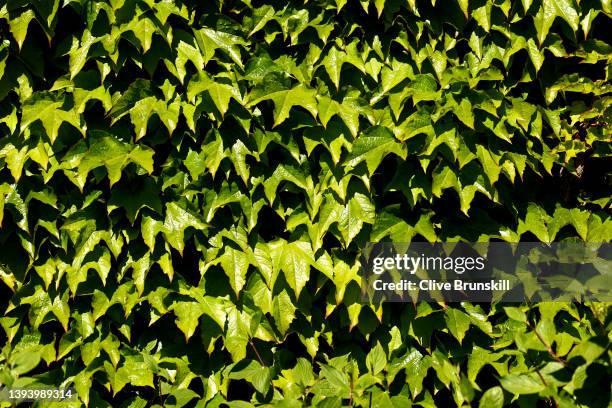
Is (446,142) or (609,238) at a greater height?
(446,142)

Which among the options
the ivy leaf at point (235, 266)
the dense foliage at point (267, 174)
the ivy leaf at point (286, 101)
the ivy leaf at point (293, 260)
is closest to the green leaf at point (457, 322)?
the dense foliage at point (267, 174)

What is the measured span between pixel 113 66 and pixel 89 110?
0.79ft

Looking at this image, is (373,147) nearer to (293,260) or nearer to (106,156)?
(293,260)

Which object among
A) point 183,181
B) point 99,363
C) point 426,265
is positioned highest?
point 183,181

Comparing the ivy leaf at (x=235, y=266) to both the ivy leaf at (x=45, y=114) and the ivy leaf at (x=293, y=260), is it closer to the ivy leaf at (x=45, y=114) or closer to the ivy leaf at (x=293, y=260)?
the ivy leaf at (x=293, y=260)

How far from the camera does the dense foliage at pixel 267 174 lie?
2.59 m

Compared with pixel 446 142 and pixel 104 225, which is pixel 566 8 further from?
pixel 104 225

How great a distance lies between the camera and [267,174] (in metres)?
2.68

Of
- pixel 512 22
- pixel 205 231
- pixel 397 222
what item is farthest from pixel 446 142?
pixel 205 231

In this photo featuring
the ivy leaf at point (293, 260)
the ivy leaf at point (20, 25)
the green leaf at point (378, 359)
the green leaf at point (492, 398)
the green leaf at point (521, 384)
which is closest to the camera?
the green leaf at point (521, 384)

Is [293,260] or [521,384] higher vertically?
[521,384]

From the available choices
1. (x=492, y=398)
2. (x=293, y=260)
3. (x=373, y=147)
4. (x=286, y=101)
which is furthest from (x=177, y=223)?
(x=492, y=398)

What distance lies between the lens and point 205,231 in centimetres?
265

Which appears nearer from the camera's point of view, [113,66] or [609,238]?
[113,66]
